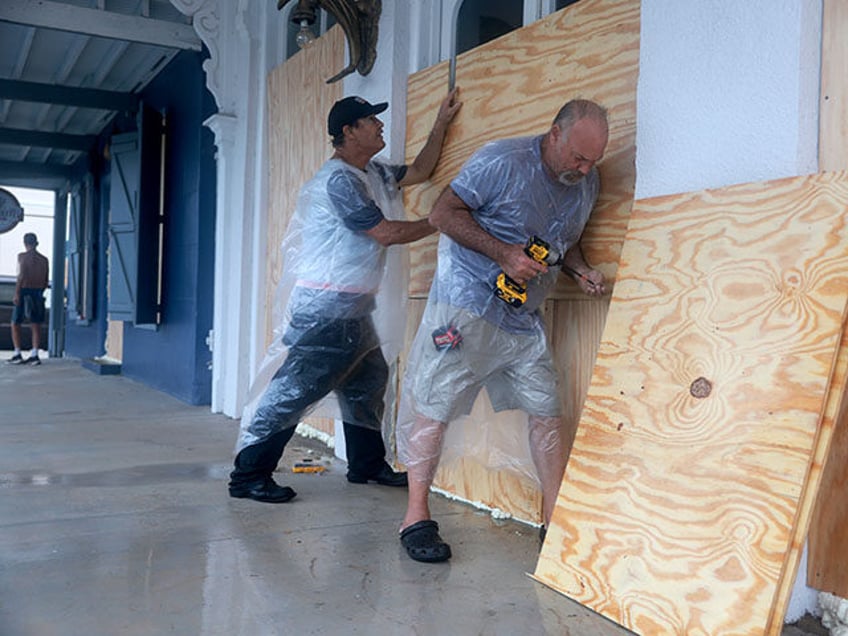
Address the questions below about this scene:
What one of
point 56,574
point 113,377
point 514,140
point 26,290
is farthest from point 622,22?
point 26,290

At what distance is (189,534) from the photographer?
8.59 ft

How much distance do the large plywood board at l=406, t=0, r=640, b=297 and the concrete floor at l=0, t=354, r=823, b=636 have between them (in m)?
0.97

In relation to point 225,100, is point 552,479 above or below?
below

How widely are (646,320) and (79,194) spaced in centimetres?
1074

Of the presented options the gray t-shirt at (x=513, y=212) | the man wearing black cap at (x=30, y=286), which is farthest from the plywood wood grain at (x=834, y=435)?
the man wearing black cap at (x=30, y=286)

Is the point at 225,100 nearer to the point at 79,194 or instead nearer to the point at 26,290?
the point at 26,290

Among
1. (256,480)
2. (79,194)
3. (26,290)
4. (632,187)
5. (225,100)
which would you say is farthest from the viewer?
(79,194)

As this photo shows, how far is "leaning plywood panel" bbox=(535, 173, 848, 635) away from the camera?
66.0 inches

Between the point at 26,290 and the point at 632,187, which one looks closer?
the point at 632,187

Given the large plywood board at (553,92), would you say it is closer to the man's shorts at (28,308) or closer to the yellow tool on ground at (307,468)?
the yellow tool on ground at (307,468)

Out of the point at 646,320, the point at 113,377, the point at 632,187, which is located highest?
the point at 632,187

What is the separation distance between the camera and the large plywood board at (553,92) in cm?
245

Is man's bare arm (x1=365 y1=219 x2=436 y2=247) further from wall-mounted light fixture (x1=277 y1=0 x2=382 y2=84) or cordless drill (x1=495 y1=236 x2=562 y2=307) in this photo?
wall-mounted light fixture (x1=277 y1=0 x2=382 y2=84)

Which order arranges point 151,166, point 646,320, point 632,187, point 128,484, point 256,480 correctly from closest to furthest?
point 646,320, point 632,187, point 256,480, point 128,484, point 151,166
